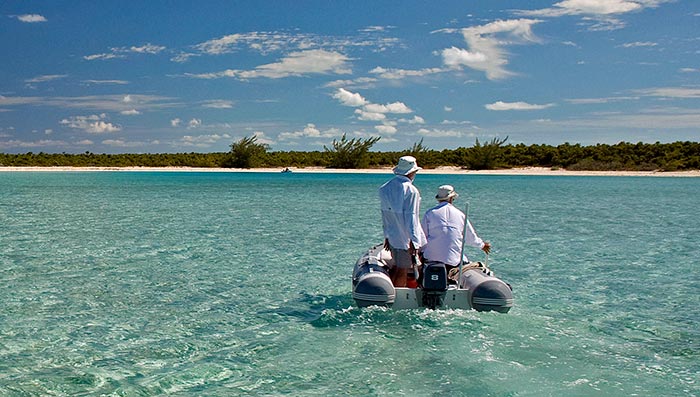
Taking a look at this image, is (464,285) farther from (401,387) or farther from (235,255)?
(235,255)

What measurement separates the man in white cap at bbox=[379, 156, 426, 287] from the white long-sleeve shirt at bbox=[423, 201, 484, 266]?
20cm

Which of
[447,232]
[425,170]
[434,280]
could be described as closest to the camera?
[434,280]

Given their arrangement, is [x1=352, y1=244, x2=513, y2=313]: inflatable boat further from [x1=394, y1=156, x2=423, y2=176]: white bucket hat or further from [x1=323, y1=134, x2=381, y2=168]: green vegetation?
[x1=323, y1=134, x2=381, y2=168]: green vegetation

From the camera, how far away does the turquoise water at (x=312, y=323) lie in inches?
241

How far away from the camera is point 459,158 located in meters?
83.5

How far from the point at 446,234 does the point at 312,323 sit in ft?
6.47

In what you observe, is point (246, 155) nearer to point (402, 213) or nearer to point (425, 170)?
point (425, 170)

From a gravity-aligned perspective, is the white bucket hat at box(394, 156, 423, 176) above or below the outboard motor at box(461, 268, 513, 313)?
above

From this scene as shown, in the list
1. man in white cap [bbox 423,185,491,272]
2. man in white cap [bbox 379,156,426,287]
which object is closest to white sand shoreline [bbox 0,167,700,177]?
man in white cap [bbox 423,185,491,272]

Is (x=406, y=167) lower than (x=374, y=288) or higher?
higher

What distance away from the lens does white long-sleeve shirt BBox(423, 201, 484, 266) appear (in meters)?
8.04

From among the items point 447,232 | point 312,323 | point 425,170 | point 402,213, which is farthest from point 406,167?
point 425,170

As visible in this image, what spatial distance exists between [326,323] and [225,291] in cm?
270

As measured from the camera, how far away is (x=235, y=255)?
555 inches
